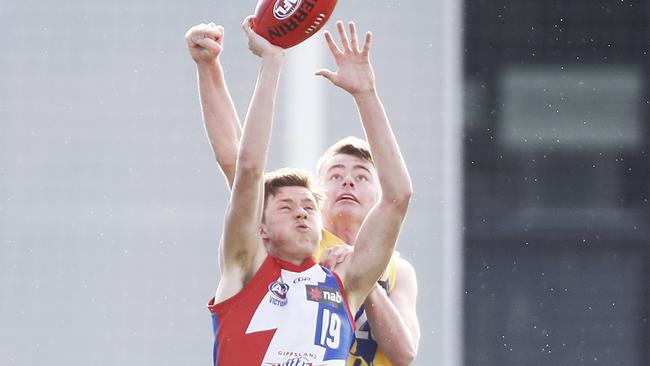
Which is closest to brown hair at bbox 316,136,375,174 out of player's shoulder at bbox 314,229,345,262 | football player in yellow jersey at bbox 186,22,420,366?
football player in yellow jersey at bbox 186,22,420,366

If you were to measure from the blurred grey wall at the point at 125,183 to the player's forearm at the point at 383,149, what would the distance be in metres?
4.79

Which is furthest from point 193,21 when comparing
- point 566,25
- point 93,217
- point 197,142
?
point 566,25

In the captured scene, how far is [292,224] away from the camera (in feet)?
12.8

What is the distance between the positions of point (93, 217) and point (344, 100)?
187 centimetres

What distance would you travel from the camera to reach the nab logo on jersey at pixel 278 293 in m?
3.81

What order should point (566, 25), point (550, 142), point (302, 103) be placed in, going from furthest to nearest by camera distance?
point (550, 142), point (566, 25), point (302, 103)

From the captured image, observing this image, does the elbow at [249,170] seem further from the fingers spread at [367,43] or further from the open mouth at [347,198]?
the open mouth at [347,198]

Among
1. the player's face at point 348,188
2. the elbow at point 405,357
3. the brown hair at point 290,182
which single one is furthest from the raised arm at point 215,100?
the elbow at point 405,357

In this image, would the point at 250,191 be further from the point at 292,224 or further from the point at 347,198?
the point at 347,198

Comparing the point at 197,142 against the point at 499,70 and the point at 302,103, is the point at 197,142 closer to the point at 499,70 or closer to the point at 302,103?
the point at 302,103

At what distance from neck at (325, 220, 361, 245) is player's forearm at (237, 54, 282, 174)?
2.40 ft

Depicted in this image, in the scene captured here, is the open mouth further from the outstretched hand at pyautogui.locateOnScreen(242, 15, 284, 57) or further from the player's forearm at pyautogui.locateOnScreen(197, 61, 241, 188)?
the outstretched hand at pyautogui.locateOnScreen(242, 15, 284, 57)

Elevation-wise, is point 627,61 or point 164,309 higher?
point 627,61

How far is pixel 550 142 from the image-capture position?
14383mm
